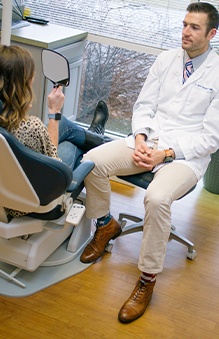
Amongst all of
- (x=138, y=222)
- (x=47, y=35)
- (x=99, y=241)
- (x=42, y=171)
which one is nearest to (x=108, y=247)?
(x=99, y=241)

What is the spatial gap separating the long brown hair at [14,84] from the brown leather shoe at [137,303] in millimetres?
917

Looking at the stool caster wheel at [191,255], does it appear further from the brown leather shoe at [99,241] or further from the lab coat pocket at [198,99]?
the lab coat pocket at [198,99]

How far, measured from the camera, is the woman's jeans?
2511mm

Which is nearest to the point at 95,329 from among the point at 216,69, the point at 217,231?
the point at 217,231

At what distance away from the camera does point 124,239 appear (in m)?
2.69

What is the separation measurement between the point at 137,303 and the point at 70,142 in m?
0.94

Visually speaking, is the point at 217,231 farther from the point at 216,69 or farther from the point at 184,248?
the point at 216,69

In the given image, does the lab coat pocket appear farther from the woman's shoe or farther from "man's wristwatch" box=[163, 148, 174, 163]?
the woman's shoe

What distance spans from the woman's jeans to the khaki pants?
13 centimetres

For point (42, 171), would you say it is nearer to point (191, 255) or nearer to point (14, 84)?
point (14, 84)

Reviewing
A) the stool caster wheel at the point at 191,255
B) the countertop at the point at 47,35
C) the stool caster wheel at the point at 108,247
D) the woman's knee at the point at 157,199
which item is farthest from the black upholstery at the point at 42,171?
the countertop at the point at 47,35

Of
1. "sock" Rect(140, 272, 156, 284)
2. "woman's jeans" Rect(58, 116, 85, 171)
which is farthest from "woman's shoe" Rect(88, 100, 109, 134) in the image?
"sock" Rect(140, 272, 156, 284)

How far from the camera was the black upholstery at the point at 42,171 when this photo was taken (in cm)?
172

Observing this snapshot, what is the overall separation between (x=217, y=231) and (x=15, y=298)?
52.9 inches
